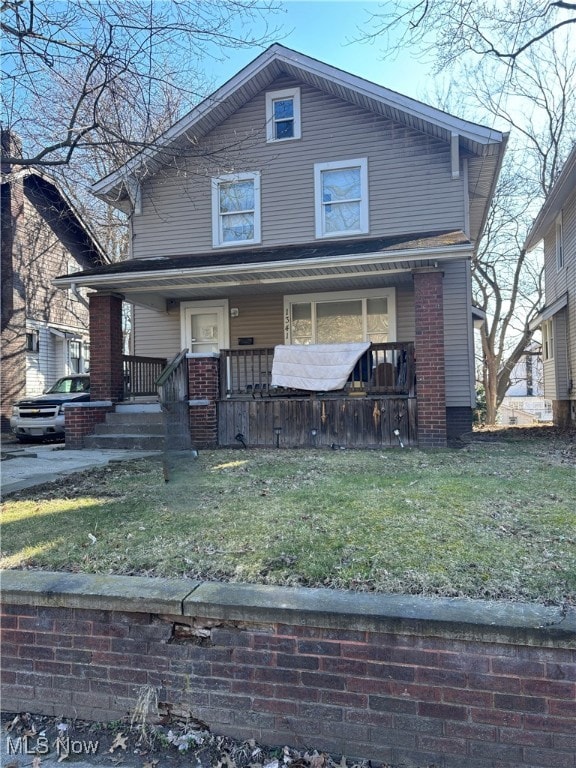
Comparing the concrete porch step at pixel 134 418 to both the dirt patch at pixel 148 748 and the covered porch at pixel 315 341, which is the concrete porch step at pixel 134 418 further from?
the dirt patch at pixel 148 748

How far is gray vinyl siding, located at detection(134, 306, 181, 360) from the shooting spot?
41.0 ft

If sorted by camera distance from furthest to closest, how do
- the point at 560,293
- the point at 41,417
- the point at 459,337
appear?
1. the point at 560,293
2. the point at 41,417
3. the point at 459,337

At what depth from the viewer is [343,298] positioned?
448 inches

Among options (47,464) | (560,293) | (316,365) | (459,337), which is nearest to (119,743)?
(47,464)

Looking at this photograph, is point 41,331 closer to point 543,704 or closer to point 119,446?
point 119,446

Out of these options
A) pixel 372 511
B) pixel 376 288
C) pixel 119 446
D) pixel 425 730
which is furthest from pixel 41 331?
pixel 425 730

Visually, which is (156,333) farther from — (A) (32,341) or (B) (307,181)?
(A) (32,341)

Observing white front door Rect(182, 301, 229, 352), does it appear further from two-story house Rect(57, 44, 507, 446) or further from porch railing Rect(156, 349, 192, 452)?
porch railing Rect(156, 349, 192, 452)

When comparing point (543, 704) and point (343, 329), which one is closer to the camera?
point (543, 704)

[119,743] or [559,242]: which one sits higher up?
[559,242]

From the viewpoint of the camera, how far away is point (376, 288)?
11.2 m

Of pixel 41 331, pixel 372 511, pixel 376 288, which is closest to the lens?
pixel 372 511

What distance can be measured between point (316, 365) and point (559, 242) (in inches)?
408

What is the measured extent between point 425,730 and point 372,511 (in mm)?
1953
